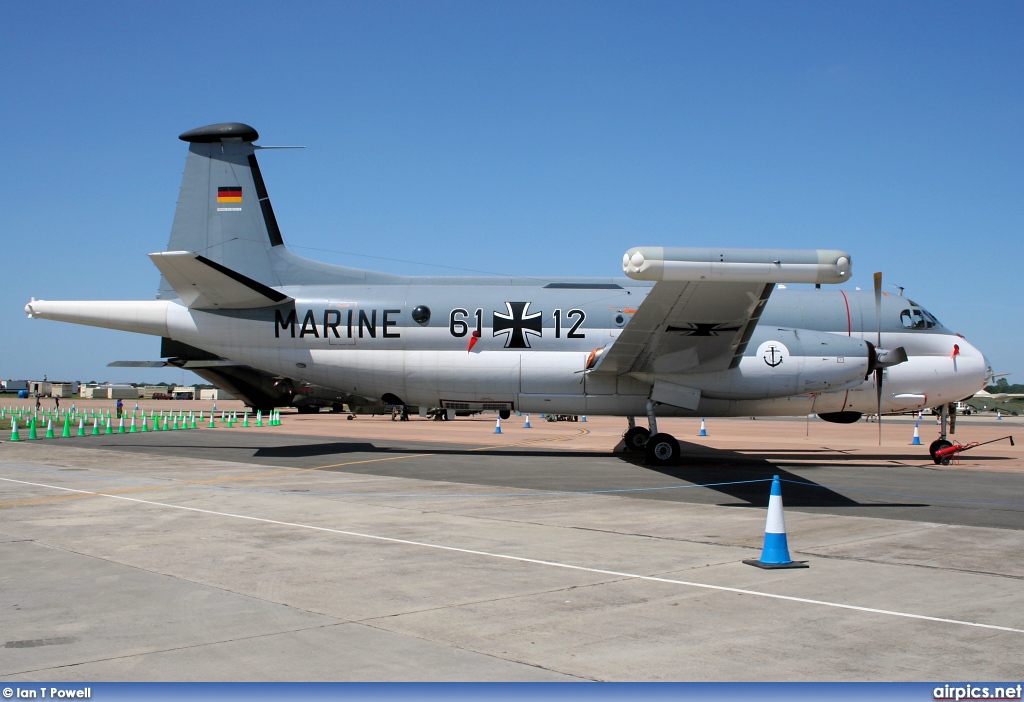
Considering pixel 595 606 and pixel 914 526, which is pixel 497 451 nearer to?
pixel 914 526

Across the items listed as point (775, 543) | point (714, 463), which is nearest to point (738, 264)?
point (775, 543)

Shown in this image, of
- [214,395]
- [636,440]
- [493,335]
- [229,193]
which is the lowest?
[214,395]

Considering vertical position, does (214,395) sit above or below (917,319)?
below

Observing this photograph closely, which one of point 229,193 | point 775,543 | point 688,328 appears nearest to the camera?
point 775,543

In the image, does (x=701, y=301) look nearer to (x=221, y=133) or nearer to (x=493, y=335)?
(x=493, y=335)

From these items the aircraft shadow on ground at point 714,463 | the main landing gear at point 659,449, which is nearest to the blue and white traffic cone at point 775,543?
the aircraft shadow on ground at point 714,463

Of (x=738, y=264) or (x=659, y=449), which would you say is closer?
(x=738, y=264)

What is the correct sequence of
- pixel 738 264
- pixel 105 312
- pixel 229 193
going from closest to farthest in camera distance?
pixel 738 264, pixel 105 312, pixel 229 193

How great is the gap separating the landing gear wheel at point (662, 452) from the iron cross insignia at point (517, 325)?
158 inches

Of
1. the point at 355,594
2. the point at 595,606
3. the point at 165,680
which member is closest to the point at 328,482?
the point at 355,594

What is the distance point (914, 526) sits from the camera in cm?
1083

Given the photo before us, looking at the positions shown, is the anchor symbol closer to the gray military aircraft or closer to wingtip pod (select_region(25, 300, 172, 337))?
the gray military aircraft

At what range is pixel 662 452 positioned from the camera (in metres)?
19.3

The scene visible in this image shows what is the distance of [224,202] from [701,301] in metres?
13.5
